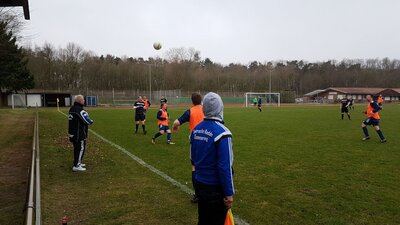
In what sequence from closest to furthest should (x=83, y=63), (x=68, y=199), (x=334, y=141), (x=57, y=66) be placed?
(x=68, y=199), (x=334, y=141), (x=57, y=66), (x=83, y=63)

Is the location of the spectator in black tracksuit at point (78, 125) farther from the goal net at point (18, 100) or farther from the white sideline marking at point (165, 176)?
the goal net at point (18, 100)

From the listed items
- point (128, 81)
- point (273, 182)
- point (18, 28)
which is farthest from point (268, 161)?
point (128, 81)

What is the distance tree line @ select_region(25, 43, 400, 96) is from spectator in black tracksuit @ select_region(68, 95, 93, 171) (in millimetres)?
66128

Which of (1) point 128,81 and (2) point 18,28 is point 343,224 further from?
(1) point 128,81

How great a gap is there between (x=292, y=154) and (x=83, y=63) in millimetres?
84673

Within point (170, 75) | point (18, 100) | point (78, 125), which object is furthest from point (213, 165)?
point (170, 75)

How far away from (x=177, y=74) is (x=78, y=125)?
86.8 m

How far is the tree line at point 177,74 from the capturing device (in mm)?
80250

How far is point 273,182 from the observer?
23.5 feet

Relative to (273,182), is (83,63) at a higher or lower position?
higher

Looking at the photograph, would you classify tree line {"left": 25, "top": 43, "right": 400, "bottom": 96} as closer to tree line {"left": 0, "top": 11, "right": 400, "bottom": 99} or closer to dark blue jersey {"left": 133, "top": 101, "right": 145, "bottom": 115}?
tree line {"left": 0, "top": 11, "right": 400, "bottom": 99}

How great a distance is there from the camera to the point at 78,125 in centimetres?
838

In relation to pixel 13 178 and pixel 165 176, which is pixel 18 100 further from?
pixel 165 176

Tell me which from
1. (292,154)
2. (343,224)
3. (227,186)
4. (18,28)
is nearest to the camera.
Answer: (227,186)
